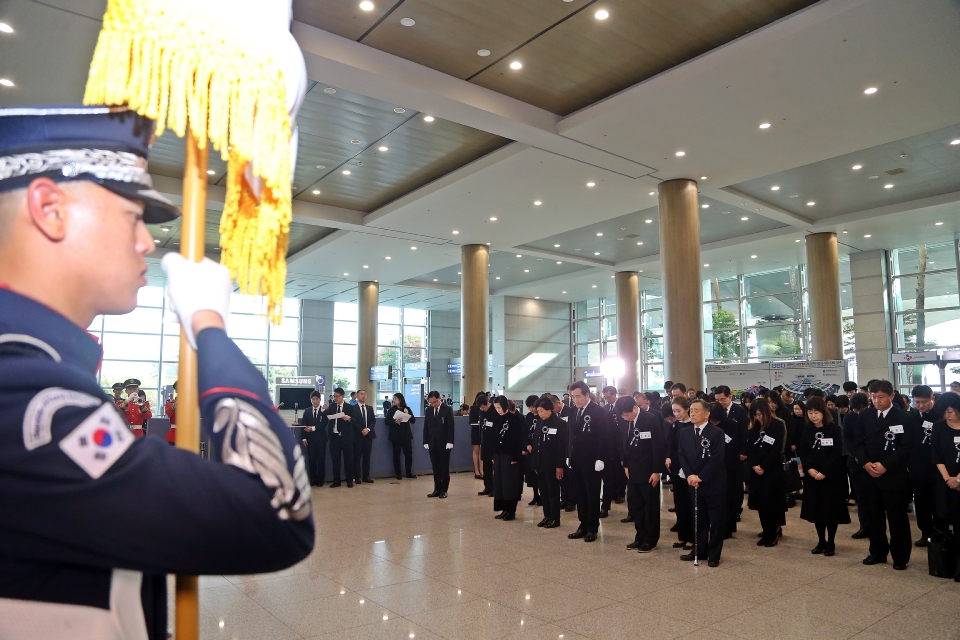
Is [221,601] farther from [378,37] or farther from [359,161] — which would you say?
[359,161]

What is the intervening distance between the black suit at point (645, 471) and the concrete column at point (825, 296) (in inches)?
538

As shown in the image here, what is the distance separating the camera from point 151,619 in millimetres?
971

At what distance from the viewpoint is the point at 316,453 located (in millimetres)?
12484

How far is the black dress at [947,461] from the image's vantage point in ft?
18.3

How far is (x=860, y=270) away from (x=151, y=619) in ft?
80.8

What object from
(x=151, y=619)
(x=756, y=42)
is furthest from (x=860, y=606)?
(x=756, y=42)

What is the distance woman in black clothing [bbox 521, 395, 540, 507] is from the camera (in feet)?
30.5

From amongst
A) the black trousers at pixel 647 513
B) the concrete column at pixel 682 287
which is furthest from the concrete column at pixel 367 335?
the black trousers at pixel 647 513

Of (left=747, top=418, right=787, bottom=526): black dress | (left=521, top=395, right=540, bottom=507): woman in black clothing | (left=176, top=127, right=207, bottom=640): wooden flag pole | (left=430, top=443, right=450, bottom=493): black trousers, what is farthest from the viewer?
(left=430, top=443, right=450, bottom=493): black trousers

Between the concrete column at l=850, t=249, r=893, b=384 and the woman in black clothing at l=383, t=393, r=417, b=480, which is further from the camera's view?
the concrete column at l=850, t=249, r=893, b=384

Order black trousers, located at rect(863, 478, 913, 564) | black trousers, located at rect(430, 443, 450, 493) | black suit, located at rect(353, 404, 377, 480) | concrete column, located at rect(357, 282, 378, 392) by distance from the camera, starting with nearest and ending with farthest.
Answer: black trousers, located at rect(863, 478, 913, 564), black trousers, located at rect(430, 443, 450, 493), black suit, located at rect(353, 404, 377, 480), concrete column, located at rect(357, 282, 378, 392)

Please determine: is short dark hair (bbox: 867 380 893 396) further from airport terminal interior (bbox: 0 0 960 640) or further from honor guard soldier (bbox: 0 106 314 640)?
honor guard soldier (bbox: 0 106 314 640)

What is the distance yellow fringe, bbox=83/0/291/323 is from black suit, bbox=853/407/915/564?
6726 millimetres

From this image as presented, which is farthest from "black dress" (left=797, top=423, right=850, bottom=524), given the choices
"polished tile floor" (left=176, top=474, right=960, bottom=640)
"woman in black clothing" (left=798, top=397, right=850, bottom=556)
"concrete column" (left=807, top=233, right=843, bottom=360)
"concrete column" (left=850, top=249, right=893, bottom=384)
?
"concrete column" (left=850, top=249, right=893, bottom=384)
